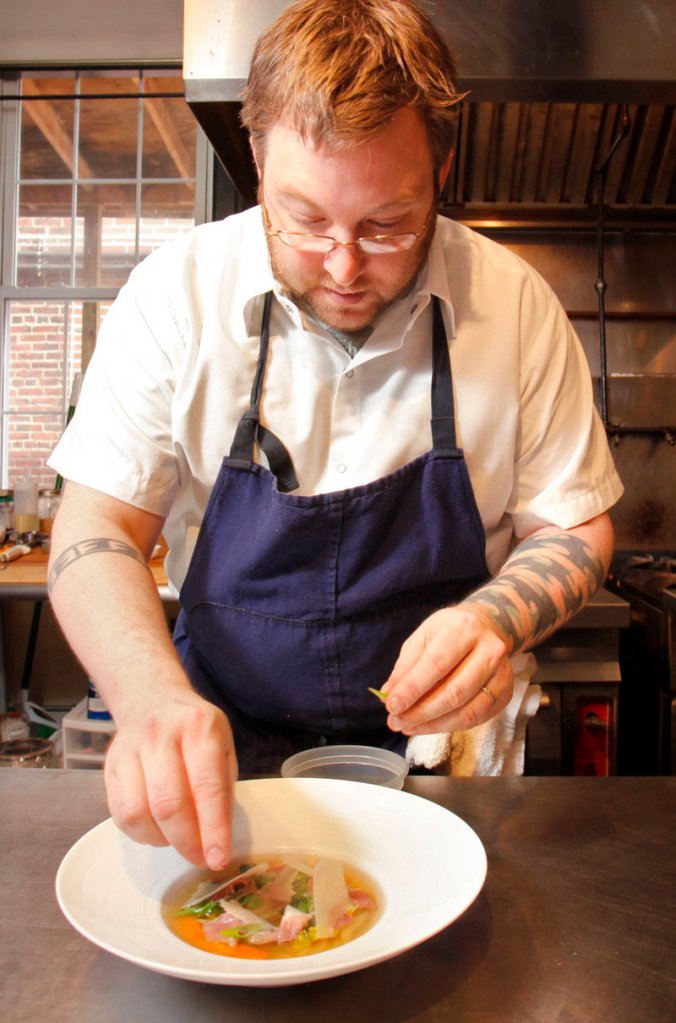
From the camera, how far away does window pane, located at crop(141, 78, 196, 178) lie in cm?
362

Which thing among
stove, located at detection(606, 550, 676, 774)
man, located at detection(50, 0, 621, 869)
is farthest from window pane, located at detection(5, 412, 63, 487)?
man, located at detection(50, 0, 621, 869)

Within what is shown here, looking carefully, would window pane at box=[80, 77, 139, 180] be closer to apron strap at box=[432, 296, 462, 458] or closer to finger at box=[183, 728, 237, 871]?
apron strap at box=[432, 296, 462, 458]

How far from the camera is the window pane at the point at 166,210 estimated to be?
377 cm

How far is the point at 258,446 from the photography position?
51.1 inches

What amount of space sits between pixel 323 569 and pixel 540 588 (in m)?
0.32

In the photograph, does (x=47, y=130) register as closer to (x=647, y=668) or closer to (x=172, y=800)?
(x=647, y=668)

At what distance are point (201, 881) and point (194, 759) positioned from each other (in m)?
0.18

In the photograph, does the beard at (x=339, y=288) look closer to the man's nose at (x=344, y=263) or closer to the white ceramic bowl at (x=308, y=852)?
the man's nose at (x=344, y=263)

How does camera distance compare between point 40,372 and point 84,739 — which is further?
point 40,372

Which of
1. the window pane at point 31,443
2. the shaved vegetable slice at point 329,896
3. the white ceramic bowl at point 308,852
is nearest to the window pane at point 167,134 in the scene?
the window pane at point 31,443

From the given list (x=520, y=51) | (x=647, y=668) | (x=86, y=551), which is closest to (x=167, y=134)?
(x=520, y=51)

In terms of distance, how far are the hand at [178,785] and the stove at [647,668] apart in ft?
5.76

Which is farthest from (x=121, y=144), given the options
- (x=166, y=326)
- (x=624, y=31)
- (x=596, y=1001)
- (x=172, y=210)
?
(x=596, y=1001)

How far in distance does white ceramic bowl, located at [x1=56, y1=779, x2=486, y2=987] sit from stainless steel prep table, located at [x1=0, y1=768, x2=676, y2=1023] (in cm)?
3
